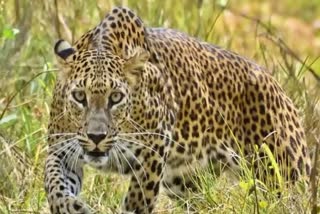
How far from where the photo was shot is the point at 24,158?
9.59 meters

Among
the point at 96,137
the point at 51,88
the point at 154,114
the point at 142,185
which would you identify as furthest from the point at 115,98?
the point at 51,88

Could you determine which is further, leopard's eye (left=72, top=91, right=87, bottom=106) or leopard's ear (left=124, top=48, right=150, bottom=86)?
leopard's ear (left=124, top=48, right=150, bottom=86)

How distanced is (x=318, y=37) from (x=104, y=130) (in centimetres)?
1257

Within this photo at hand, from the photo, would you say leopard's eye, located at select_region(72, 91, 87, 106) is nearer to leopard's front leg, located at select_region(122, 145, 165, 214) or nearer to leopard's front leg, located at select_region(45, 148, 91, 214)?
leopard's front leg, located at select_region(45, 148, 91, 214)

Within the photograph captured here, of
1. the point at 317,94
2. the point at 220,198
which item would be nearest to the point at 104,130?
the point at 220,198

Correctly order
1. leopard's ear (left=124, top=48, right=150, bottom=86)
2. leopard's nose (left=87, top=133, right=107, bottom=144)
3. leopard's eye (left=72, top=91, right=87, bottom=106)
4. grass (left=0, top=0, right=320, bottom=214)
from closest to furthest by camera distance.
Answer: leopard's nose (left=87, top=133, right=107, bottom=144)
leopard's eye (left=72, top=91, right=87, bottom=106)
grass (left=0, top=0, right=320, bottom=214)
leopard's ear (left=124, top=48, right=150, bottom=86)

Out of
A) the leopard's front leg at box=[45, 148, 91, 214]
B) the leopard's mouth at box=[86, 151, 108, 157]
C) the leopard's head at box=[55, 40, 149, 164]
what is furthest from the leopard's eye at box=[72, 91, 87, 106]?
the leopard's front leg at box=[45, 148, 91, 214]

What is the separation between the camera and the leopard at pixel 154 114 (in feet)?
27.8

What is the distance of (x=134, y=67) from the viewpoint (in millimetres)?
8719

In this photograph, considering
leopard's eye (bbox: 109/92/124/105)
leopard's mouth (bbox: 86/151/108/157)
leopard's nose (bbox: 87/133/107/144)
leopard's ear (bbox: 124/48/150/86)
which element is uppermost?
leopard's ear (bbox: 124/48/150/86)

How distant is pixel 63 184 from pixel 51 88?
6.73 feet

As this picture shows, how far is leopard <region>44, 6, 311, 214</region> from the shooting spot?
27.8 ft

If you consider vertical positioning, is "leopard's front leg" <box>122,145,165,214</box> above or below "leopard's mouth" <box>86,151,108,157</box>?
below

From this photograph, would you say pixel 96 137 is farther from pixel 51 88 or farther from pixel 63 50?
pixel 51 88
